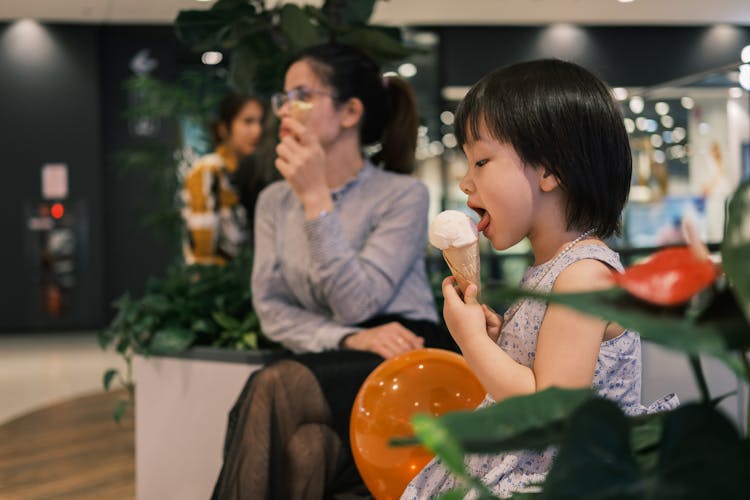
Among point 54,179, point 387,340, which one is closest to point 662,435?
point 387,340

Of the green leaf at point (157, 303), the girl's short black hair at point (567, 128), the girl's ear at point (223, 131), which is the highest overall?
the girl's ear at point (223, 131)

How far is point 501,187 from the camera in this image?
1.37 metres

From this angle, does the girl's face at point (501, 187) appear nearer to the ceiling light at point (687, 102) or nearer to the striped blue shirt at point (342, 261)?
the striped blue shirt at point (342, 261)

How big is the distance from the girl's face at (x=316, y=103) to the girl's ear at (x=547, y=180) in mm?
1299

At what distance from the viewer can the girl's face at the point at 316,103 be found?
2.62m

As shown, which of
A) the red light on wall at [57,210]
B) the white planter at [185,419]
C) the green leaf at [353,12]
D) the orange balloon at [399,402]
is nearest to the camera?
the orange balloon at [399,402]

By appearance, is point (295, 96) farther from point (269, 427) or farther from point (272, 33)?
point (269, 427)

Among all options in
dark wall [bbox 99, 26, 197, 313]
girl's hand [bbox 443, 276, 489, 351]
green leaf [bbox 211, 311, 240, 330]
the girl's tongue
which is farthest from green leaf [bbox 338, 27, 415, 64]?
dark wall [bbox 99, 26, 197, 313]

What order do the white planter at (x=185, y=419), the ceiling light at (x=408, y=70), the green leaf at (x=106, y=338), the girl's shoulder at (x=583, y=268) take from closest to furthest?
the girl's shoulder at (x=583, y=268) → the white planter at (x=185, y=419) → the green leaf at (x=106, y=338) → the ceiling light at (x=408, y=70)

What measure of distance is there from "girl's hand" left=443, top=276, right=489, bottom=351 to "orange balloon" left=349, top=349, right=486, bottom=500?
423 millimetres

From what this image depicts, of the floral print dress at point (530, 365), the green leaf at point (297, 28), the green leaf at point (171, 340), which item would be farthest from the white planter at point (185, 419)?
the floral print dress at point (530, 365)

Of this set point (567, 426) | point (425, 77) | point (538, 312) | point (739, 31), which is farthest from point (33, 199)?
point (567, 426)

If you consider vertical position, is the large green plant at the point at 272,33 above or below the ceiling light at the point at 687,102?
above

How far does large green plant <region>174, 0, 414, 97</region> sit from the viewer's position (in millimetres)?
3029
